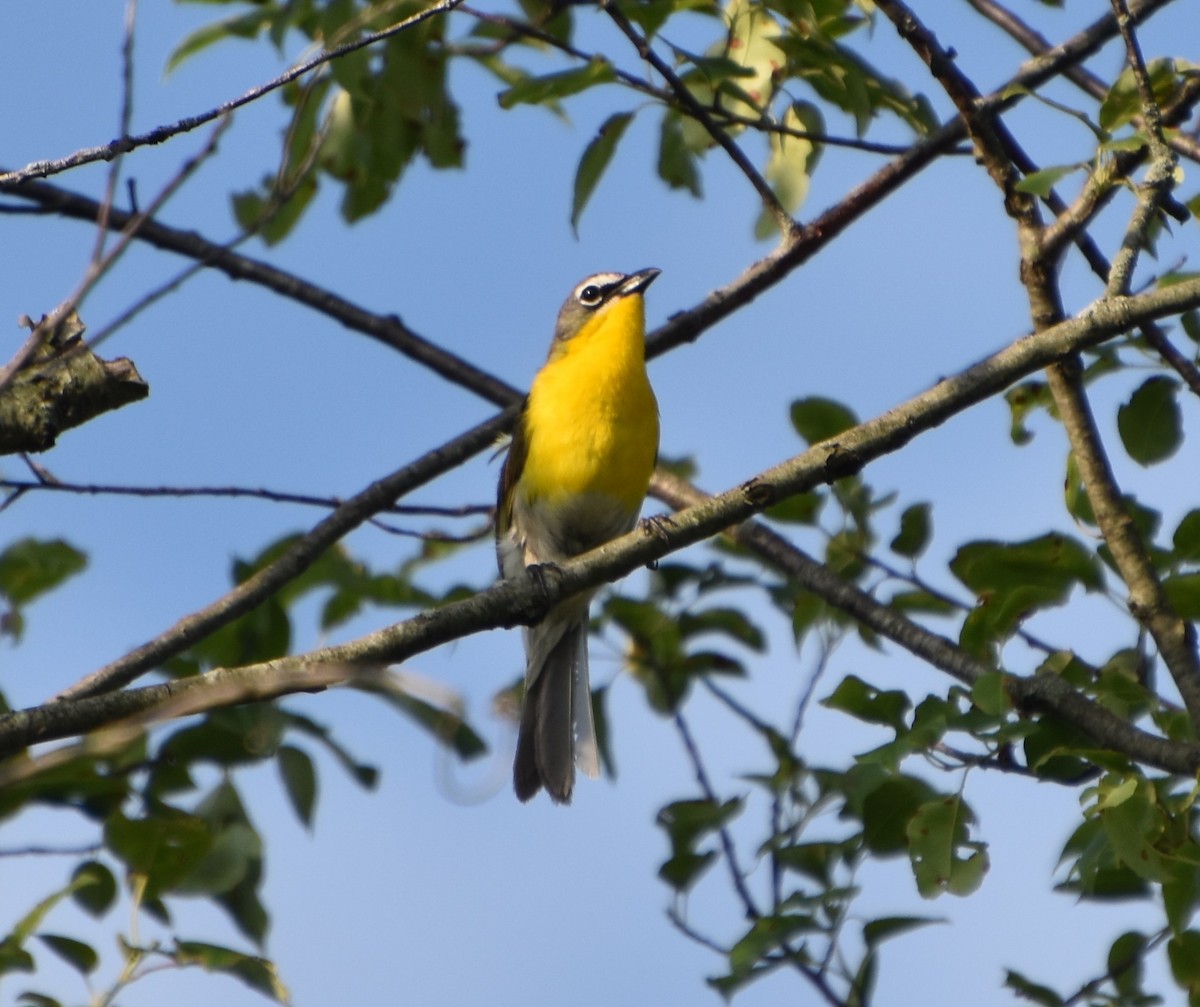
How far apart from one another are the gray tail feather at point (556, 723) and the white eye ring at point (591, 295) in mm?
1785

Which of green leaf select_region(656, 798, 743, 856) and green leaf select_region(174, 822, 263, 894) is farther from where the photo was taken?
green leaf select_region(656, 798, 743, 856)

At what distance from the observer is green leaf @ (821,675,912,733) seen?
15.6 ft

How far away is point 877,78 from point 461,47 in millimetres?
1850

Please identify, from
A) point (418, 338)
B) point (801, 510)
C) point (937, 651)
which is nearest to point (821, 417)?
point (801, 510)

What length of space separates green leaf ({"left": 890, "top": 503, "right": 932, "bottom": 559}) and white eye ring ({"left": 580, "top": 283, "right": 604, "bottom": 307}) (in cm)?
318

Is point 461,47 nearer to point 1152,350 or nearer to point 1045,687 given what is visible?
point 1152,350

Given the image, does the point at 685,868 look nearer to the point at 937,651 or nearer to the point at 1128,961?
the point at 937,651

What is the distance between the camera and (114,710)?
3.54 meters

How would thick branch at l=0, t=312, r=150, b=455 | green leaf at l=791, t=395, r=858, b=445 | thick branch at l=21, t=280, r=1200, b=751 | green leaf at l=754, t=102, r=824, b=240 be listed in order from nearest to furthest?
thick branch at l=0, t=312, r=150, b=455 → thick branch at l=21, t=280, r=1200, b=751 → green leaf at l=791, t=395, r=858, b=445 → green leaf at l=754, t=102, r=824, b=240

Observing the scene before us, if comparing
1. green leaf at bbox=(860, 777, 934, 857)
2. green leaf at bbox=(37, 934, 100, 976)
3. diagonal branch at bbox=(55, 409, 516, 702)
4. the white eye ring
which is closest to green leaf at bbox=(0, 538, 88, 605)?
diagonal branch at bbox=(55, 409, 516, 702)

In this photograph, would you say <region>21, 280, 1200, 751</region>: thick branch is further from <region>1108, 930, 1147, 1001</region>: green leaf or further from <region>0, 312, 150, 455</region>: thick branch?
<region>1108, 930, 1147, 1001</region>: green leaf

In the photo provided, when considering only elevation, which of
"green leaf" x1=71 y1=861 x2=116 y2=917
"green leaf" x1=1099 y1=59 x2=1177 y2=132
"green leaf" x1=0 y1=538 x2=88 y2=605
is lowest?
"green leaf" x1=71 y1=861 x2=116 y2=917

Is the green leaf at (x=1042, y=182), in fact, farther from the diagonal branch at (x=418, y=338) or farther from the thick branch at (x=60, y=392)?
the thick branch at (x=60, y=392)

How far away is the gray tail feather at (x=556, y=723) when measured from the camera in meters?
7.98
